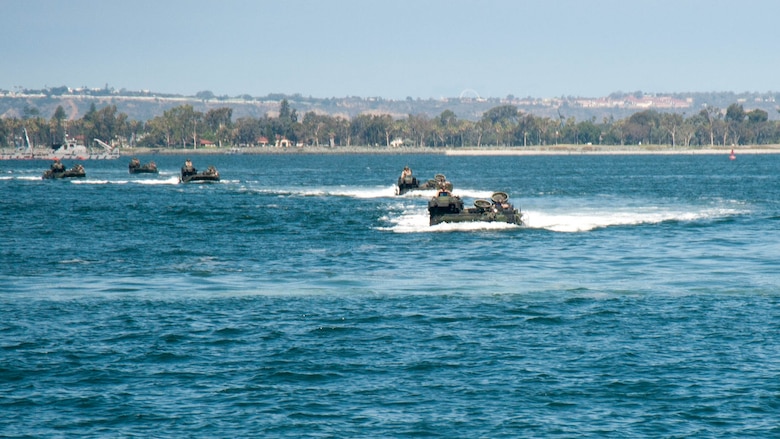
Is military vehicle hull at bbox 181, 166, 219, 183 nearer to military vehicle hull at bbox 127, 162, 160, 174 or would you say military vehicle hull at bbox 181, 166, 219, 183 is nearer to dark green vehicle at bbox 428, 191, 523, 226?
military vehicle hull at bbox 127, 162, 160, 174

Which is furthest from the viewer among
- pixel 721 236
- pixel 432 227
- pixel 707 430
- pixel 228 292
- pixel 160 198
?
pixel 160 198

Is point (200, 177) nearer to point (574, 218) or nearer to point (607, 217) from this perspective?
point (574, 218)

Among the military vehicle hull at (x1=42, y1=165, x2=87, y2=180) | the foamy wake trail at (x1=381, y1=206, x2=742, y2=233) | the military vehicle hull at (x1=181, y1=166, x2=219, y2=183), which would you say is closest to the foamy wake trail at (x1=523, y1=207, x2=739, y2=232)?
the foamy wake trail at (x1=381, y1=206, x2=742, y2=233)

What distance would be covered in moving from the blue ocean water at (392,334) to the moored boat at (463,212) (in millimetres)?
2832

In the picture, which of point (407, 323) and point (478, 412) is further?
point (407, 323)

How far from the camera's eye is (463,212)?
Result: 71.3m

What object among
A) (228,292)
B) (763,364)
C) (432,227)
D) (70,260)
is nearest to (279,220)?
(432,227)

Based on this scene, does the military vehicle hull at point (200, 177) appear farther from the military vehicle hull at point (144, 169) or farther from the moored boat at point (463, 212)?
the moored boat at point (463, 212)

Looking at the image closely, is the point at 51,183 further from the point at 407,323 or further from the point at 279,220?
the point at 407,323

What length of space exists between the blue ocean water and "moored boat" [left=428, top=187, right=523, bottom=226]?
111 inches

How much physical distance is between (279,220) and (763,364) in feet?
178

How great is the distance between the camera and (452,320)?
116 feet

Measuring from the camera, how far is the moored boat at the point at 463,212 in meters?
70.6

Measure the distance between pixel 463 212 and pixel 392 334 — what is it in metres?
38.6
